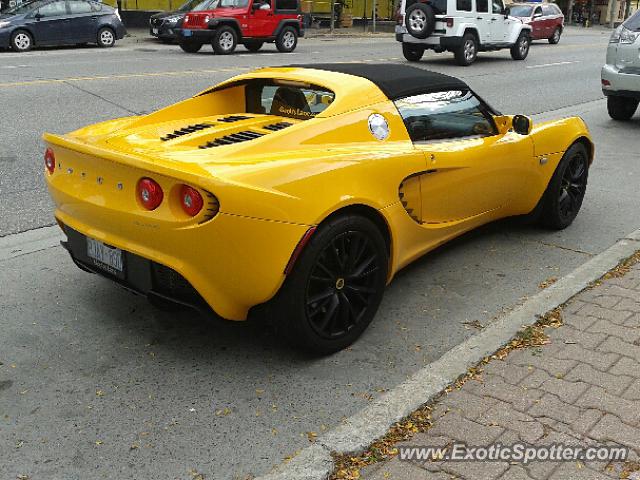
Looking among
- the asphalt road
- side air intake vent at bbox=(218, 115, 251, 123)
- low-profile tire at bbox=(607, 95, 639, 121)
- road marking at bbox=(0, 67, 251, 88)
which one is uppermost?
side air intake vent at bbox=(218, 115, 251, 123)

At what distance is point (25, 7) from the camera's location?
20297 mm

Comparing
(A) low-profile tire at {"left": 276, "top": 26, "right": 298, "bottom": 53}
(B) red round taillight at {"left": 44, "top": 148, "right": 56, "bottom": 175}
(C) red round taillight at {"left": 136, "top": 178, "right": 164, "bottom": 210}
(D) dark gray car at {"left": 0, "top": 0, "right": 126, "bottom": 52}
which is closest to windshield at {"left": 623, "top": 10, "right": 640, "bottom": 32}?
(B) red round taillight at {"left": 44, "top": 148, "right": 56, "bottom": 175}

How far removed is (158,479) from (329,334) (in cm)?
119

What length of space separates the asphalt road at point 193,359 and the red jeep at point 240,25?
1345 centimetres

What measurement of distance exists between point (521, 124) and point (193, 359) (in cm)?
279

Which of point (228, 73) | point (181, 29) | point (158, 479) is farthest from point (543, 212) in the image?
point (181, 29)

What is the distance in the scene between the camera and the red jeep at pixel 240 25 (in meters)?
19.5

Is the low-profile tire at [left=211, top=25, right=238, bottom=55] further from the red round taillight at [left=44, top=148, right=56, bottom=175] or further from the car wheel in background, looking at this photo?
the red round taillight at [left=44, top=148, right=56, bottom=175]

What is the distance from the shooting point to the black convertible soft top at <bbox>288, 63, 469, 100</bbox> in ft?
14.0

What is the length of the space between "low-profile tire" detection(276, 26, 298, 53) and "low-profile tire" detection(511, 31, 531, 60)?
254 inches

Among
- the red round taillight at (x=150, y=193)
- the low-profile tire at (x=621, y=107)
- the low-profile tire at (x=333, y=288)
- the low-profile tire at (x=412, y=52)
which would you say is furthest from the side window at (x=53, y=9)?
the low-profile tire at (x=333, y=288)

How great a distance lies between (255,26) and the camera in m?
20.3

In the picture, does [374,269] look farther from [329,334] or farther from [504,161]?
[504,161]

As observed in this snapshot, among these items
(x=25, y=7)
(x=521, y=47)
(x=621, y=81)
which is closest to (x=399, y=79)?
(x=621, y=81)
